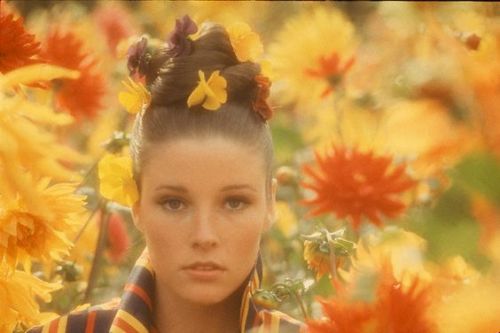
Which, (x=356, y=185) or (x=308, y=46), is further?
(x=308, y=46)

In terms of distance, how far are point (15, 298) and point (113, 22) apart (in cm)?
62

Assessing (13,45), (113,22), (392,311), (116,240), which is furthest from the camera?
(113,22)

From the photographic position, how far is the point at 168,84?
728 mm

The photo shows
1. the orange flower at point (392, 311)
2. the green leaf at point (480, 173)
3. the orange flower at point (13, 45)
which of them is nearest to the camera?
the green leaf at point (480, 173)

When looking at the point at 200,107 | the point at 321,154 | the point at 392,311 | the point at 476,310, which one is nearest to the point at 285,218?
the point at 321,154

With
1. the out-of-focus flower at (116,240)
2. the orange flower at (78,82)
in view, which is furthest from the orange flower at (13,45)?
the out-of-focus flower at (116,240)

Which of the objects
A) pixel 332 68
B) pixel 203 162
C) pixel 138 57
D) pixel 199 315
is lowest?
pixel 199 315

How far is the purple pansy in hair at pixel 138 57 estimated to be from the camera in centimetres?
75

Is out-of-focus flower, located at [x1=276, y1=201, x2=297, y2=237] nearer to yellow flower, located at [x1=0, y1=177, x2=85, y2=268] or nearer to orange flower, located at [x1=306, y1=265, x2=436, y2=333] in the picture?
yellow flower, located at [x1=0, y1=177, x2=85, y2=268]

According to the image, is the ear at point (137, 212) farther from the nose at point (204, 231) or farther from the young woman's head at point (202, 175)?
the nose at point (204, 231)

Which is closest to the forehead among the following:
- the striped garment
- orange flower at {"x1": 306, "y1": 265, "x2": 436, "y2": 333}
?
the striped garment

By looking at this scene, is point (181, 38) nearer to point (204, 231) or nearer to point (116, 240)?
point (204, 231)

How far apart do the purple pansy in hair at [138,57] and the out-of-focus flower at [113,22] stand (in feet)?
1.54

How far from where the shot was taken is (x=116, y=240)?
3.66ft
